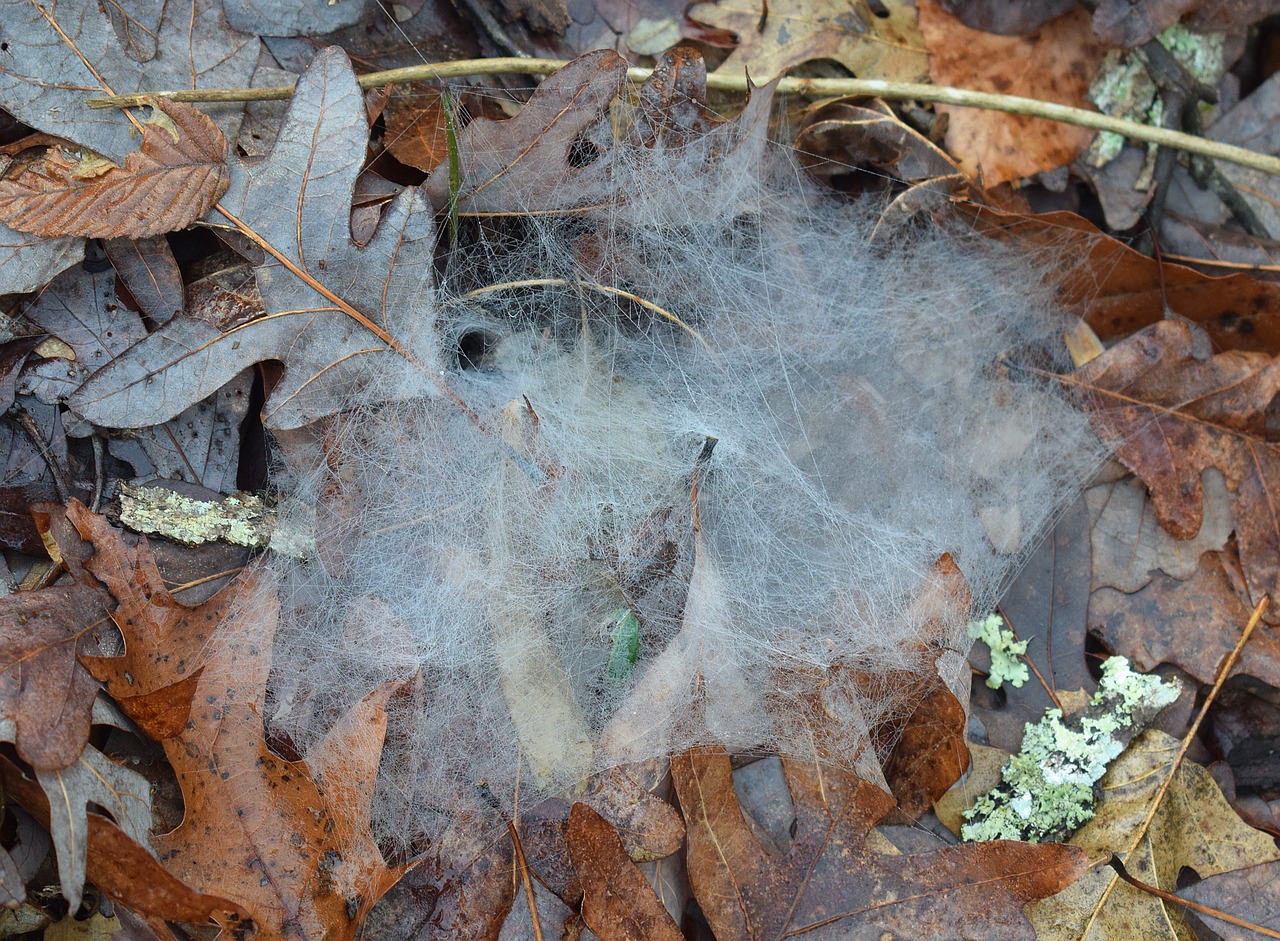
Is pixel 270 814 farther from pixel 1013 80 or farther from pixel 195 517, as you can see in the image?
pixel 1013 80


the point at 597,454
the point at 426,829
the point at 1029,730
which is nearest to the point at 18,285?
the point at 597,454

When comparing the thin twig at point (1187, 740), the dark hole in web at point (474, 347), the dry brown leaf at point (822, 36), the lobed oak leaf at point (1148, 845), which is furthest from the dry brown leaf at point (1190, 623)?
A: the dark hole in web at point (474, 347)

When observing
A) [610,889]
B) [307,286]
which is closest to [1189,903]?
[610,889]

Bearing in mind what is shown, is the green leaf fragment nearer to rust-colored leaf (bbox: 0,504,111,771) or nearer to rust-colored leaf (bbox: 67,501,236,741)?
rust-colored leaf (bbox: 67,501,236,741)

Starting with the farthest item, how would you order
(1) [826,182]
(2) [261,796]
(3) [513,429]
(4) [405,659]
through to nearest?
(1) [826,182] → (3) [513,429] → (4) [405,659] → (2) [261,796]

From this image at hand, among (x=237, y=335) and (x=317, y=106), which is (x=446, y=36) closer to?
(x=317, y=106)

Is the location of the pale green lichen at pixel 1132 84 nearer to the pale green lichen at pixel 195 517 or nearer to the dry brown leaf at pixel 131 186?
the dry brown leaf at pixel 131 186
